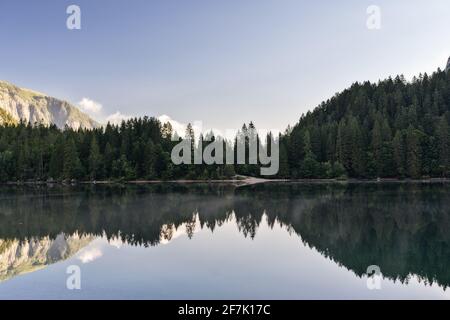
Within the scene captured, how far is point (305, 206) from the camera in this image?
3938 centimetres

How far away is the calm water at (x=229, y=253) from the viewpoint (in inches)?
586

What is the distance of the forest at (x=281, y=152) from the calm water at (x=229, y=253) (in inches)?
2574

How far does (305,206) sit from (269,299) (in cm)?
2661

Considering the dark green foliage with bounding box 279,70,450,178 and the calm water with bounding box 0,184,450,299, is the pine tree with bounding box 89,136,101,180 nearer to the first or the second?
the dark green foliage with bounding box 279,70,450,178

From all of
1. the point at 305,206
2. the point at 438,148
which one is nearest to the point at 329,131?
the point at 438,148

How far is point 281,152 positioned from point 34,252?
8558 cm

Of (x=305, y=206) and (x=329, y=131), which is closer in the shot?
(x=305, y=206)

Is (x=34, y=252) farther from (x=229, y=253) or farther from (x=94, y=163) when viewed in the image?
(x=94, y=163)

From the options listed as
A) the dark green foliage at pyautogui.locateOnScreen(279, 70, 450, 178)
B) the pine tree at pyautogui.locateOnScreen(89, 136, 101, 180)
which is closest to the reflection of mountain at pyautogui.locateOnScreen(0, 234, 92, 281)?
the pine tree at pyautogui.locateOnScreen(89, 136, 101, 180)

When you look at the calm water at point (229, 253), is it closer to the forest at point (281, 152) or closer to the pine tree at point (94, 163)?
the forest at point (281, 152)

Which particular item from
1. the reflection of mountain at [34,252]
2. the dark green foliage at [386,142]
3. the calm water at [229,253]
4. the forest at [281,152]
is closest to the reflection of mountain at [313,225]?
the calm water at [229,253]

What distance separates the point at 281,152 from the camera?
103625 mm
